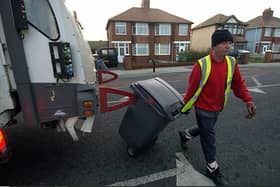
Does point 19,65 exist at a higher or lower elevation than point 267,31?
lower

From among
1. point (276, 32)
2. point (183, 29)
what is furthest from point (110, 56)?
point (276, 32)

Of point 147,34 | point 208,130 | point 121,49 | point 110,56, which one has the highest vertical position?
point 147,34

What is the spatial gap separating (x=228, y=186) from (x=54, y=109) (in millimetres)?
2528

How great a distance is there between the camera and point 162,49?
24.6 m

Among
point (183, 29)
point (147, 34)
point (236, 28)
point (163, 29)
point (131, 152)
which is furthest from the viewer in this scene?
point (236, 28)

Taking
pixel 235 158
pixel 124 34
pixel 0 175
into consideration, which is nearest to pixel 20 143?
pixel 0 175

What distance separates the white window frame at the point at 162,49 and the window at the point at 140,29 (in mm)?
2696

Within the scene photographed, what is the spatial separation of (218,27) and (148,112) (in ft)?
108

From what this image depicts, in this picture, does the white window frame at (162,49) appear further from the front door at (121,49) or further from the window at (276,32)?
the window at (276,32)

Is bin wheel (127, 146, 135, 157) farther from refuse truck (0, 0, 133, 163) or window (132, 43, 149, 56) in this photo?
window (132, 43, 149, 56)

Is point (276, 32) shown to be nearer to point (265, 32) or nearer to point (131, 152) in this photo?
point (265, 32)

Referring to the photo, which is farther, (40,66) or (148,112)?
(148,112)

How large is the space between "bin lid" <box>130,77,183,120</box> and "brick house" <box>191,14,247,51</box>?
1117 inches

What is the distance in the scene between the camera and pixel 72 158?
2.56 m
